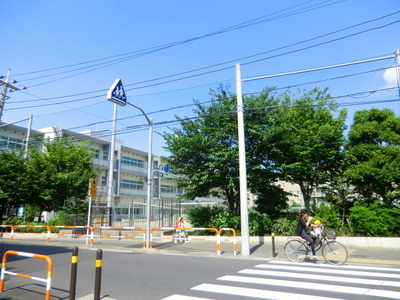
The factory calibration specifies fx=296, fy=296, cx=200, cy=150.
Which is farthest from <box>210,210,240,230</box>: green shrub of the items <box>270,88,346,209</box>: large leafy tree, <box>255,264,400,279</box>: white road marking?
<box>255,264,400,279</box>: white road marking

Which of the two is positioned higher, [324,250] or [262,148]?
[262,148]

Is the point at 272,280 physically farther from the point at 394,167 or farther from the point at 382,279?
the point at 394,167

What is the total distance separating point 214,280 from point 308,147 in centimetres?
1059

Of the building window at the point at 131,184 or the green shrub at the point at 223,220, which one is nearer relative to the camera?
the green shrub at the point at 223,220

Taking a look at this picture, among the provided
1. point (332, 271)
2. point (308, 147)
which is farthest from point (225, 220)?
point (332, 271)

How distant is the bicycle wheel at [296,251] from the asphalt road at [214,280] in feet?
1.33

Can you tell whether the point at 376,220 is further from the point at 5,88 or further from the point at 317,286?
the point at 5,88

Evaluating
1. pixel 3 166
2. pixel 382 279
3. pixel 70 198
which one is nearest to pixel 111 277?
pixel 382 279

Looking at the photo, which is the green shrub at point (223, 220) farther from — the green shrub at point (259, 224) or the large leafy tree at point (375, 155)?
the large leafy tree at point (375, 155)

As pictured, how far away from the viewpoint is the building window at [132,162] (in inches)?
1765

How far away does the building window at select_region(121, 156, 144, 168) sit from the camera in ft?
147

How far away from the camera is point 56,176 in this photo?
22.6 metres

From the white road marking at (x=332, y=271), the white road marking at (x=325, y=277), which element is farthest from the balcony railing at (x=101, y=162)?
the white road marking at (x=325, y=277)

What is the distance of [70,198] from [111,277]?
60.1 feet
